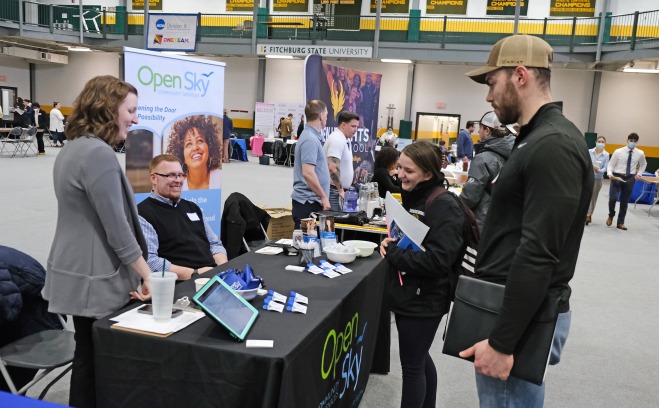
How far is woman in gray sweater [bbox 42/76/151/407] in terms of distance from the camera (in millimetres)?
1803

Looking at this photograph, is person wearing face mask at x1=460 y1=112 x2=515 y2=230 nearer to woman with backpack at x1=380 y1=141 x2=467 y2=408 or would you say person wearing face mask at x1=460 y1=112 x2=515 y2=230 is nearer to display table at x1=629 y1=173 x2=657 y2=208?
woman with backpack at x1=380 y1=141 x2=467 y2=408

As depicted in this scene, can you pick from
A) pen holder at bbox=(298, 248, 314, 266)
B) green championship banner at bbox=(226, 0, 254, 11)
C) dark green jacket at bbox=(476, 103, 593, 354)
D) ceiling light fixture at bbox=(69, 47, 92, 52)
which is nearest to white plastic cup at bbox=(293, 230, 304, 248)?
pen holder at bbox=(298, 248, 314, 266)

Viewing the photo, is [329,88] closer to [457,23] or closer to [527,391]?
[527,391]

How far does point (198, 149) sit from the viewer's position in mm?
4047

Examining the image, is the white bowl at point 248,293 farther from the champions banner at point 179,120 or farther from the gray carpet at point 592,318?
the champions banner at point 179,120

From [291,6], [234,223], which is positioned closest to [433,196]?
[234,223]

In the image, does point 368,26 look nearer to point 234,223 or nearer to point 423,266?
point 234,223

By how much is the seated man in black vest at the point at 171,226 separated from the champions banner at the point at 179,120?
91 cm

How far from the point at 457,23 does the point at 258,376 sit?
17.4 m

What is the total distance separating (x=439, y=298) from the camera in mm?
2188

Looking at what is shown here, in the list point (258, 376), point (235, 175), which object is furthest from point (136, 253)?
point (235, 175)

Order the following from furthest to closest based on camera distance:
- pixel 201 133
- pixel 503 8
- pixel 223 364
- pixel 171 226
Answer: pixel 503 8
pixel 201 133
pixel 171 226
pixel 223 364

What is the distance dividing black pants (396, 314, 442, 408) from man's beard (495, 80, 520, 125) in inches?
41.1

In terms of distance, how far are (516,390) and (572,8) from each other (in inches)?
722
